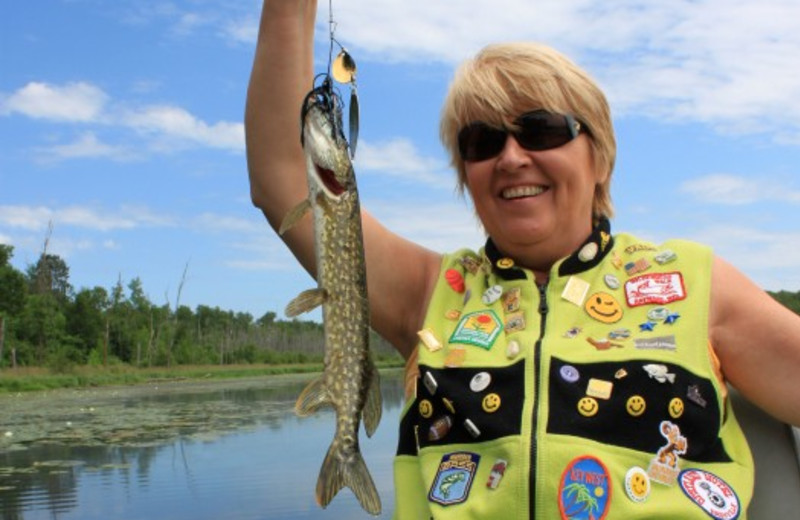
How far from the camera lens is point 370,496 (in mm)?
2164

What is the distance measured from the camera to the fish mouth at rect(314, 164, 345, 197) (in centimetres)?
226

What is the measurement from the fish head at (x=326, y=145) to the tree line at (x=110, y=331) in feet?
82.2

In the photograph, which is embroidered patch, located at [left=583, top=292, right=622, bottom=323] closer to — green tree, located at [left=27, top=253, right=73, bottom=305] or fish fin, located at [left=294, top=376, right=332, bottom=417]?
fish fin, located at [left=294, top=376, right=332, bottom=417]

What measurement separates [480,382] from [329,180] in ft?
2.24

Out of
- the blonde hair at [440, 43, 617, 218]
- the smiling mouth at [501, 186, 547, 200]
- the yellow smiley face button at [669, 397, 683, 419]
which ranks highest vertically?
the blonde hair at [440, 43, 617, 218]

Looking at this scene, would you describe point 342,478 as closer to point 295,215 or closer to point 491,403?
point 491,403

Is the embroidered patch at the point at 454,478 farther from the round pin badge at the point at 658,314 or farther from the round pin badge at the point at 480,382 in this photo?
the round pin badge at the point at 658,314

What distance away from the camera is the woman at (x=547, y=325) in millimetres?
2068

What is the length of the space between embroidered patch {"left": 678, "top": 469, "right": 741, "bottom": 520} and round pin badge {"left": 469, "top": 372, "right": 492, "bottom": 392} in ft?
1.72

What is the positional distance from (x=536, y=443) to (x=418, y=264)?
0.69m

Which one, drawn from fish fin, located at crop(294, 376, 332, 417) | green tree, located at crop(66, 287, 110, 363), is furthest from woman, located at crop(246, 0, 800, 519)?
green tree, located at crop(66, 287, 110, 363)

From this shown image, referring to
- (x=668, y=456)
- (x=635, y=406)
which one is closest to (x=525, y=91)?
(x=635, y=406)

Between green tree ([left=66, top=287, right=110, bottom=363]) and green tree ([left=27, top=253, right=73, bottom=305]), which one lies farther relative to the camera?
green tree ([left=27, top=253, right=73, bottom=305])

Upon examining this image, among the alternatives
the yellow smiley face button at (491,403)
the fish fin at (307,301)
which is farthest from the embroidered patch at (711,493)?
the fish fin at (307,301)
